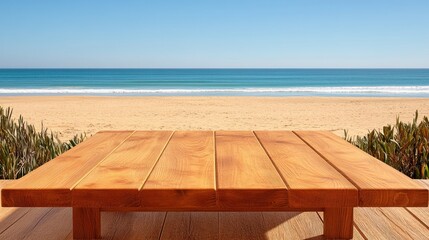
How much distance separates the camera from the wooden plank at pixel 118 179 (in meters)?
1.68

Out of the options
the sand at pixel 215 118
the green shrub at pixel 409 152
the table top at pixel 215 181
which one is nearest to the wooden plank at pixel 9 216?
the table top at pixel 215 181

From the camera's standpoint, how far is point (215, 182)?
1.77 meters

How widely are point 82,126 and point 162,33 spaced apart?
223 feet

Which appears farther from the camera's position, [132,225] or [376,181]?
[132,225]

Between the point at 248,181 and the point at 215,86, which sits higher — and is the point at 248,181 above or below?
above

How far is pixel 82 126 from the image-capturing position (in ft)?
41.8

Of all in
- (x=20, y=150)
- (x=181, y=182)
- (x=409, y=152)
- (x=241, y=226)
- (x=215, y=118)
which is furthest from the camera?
(x=215, y=118)

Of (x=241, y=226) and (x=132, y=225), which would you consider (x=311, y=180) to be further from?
(x=132, y=225)

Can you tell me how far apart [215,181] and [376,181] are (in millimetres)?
559

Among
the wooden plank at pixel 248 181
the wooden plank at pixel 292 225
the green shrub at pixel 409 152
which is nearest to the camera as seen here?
the wooden plank at pixel 248 181

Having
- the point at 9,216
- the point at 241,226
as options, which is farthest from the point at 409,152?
the point at 9,216

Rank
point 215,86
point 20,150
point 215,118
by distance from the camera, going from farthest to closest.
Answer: point 215,86, point 215,118, point 20,150

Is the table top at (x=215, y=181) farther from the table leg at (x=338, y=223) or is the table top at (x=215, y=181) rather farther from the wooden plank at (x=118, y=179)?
the table leg at (x=338, y=223)

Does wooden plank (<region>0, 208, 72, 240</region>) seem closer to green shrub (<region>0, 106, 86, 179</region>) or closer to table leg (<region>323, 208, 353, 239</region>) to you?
table leg (<region>323, 208, 353, 239</region>)
